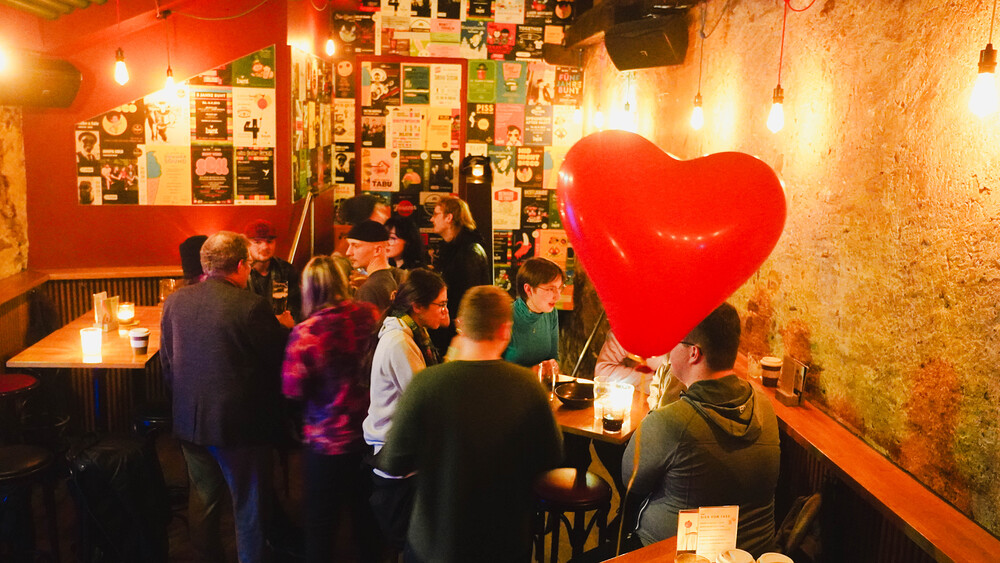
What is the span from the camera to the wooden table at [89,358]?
376 cm

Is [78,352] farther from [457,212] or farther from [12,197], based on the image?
[457,212]

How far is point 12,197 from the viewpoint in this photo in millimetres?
4863

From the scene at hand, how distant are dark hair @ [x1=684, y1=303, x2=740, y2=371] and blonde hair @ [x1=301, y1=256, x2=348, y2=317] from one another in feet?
4.83

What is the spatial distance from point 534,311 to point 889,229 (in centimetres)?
181

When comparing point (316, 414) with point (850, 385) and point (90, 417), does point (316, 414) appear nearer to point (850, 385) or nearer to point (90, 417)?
point (850, 385)

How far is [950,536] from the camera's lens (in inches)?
87.4

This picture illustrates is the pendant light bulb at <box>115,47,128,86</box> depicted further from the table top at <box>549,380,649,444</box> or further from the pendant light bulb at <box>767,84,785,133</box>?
the pendant light bulb at <box>767,84,785,133</box>

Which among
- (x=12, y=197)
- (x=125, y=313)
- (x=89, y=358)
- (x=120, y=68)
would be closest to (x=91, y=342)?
(x=89, y=358)

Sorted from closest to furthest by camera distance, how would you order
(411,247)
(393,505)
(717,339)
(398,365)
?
1. (717,339)
2. (398,365)
3. (393,505)
4. (411,247)

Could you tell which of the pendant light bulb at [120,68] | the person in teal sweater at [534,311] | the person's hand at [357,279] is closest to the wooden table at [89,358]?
the person's hand at [357,279]

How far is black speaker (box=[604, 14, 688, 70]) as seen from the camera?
470 centimetres

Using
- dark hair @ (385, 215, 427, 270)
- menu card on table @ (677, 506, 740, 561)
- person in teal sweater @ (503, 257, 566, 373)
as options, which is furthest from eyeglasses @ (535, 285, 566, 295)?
dark hair @ (385, 215, 427, 270)

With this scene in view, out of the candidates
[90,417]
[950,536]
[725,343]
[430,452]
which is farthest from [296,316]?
[950,536]

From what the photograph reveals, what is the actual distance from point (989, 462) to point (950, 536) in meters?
0.25
